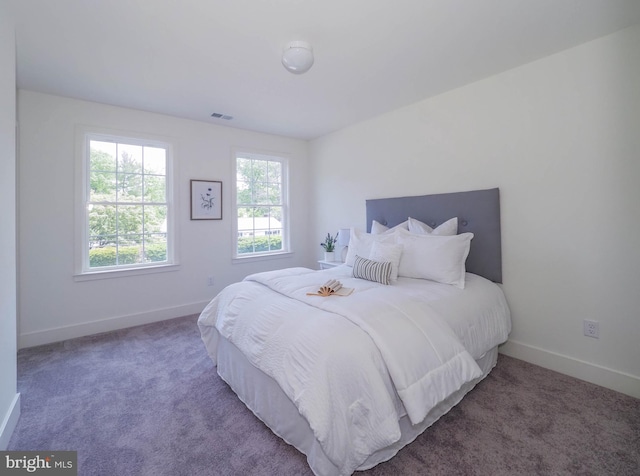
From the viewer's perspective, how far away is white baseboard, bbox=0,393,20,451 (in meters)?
1.55

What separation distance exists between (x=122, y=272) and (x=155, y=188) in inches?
43.0

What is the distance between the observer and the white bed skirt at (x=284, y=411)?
1401 millimetres

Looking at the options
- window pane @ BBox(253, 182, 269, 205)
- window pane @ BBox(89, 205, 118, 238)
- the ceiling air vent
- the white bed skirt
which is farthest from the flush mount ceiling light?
window pane @ BBox(89, 205, 118, 238)

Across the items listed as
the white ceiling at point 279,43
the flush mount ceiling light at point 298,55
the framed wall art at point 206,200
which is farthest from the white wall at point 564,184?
the framed wall art at point 206,200

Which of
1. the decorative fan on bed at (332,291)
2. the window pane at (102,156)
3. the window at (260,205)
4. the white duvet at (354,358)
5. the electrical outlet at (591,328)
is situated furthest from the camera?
the window at (260,205)

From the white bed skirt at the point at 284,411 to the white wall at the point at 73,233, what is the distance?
1.93 m

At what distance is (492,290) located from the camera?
2465 millimetres

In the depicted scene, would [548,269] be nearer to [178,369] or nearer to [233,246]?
[178,369]

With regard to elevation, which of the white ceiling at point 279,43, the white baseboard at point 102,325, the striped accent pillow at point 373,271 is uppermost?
the white ceiling at point 279,43

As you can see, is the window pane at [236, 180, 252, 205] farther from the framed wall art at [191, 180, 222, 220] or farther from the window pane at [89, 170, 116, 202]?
the window pane at [89, 170, 116, 202]

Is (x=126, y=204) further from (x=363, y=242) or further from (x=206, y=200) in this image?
(x=363, y=242)

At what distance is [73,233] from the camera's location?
3137 millimetres

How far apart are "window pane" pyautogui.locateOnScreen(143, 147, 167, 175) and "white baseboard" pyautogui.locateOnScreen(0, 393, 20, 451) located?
260 cm

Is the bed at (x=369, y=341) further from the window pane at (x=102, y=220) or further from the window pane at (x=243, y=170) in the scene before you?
the window pane at (x=243, y=170)
